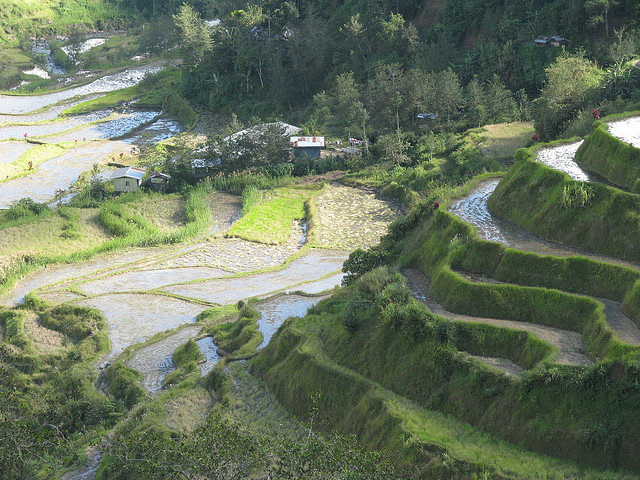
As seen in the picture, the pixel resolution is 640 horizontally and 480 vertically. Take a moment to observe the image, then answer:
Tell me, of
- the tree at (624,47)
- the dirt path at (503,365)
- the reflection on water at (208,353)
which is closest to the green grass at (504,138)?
the tree at (624,47)

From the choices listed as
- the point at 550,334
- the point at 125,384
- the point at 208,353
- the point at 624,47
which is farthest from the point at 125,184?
the point at 550,334

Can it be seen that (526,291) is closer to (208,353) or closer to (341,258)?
(208,353)

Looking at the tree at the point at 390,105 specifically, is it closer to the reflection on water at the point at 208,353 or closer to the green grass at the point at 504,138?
the green grass at the point at 504,138

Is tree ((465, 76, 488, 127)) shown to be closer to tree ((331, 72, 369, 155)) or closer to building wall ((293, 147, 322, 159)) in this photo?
tree ((331, 72, 369, 155))

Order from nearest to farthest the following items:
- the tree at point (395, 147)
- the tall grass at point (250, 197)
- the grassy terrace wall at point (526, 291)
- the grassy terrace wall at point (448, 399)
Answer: the grassy terrace wall at point (448, 399), the grassy terrace wall at point (526, 291), the tall grass at point (250, 197), the tree at point (395, 147)

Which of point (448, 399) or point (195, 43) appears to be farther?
point (195, 43)

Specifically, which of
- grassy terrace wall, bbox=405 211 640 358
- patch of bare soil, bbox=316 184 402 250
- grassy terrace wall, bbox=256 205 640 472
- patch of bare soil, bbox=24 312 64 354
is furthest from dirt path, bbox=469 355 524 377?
patch of bare soil, bbox=316 184 402 250
